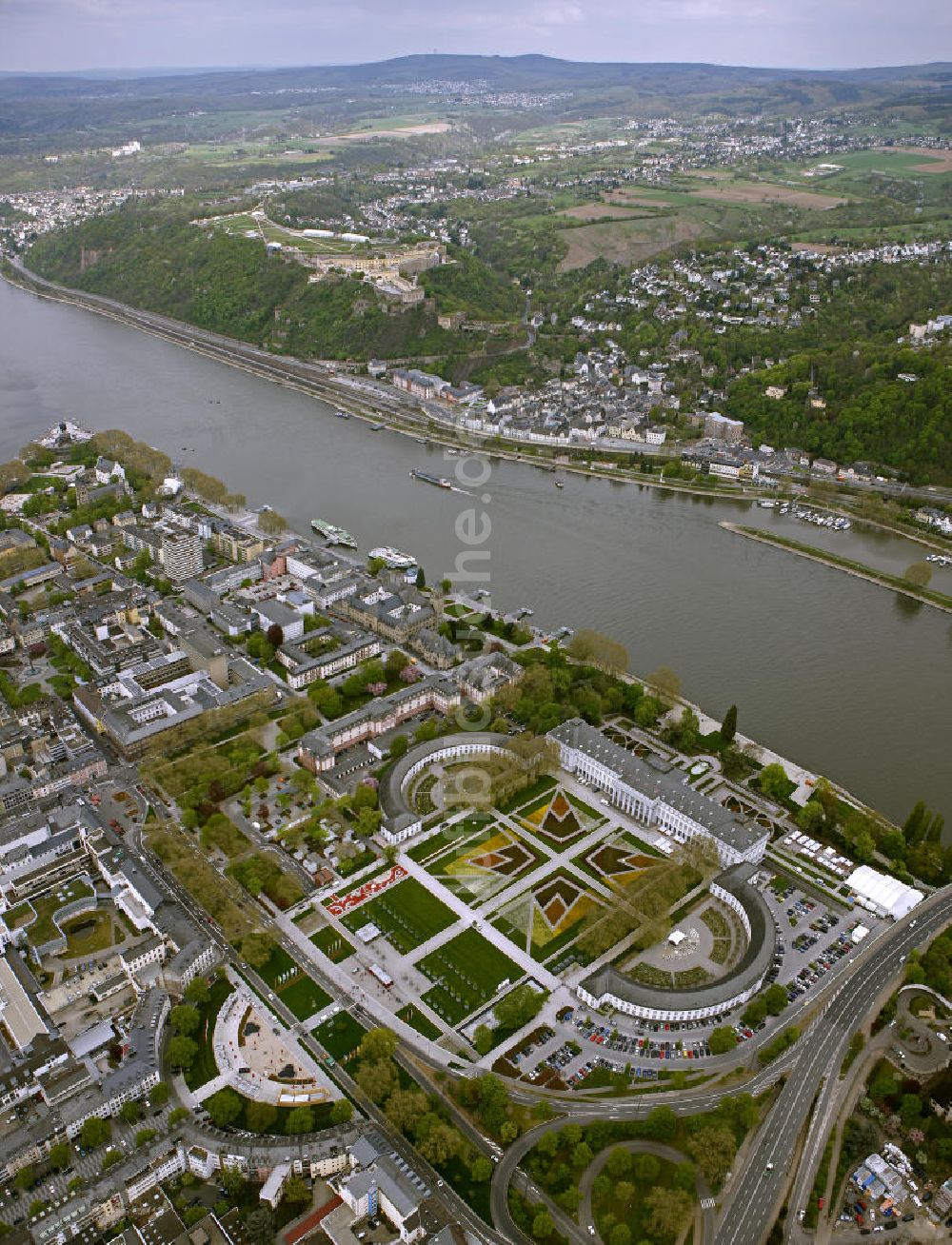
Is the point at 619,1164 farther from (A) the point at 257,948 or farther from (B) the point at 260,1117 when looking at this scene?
(A) the point at 257,948

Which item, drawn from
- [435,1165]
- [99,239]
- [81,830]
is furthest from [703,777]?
[99,239]

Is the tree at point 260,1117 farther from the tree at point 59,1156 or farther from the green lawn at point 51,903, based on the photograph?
the green lawn at point 51,903

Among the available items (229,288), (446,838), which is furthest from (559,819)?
(229,288)

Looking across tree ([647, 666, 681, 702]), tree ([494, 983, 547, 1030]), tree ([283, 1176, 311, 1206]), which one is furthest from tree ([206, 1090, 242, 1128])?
tree ([647, 666, 681, 702])

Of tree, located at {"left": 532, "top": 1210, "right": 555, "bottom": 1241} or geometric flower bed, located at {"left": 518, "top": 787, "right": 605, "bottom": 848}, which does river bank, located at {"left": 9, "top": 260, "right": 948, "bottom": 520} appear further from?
tree, located at {"left": 532, "top": 1210, "right": 555, "bottom": 1241}

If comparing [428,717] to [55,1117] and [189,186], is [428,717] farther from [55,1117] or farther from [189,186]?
[189,186]

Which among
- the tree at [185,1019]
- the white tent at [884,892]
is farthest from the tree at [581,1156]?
the white tent at [884,892]

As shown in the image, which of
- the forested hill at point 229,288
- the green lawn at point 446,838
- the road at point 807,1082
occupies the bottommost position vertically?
the road at point 807,1082

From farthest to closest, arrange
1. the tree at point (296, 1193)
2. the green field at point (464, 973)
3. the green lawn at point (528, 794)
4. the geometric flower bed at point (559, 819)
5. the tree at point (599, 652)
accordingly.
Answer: the tree at point (599, 652) < the green lawn at point (528, 794) < the geometric flower bed at point (559, 819) < the green field at point (464, 973) < the tree at point (296, 1193)

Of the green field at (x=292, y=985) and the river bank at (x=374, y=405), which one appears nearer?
the green field at (x=292, y=985)
